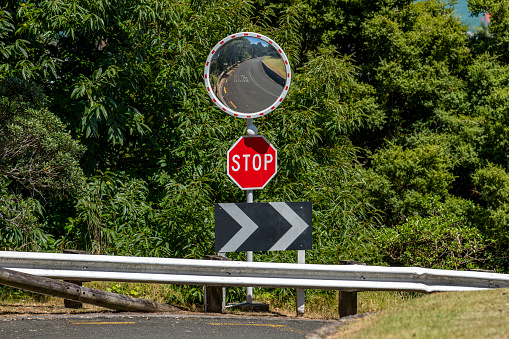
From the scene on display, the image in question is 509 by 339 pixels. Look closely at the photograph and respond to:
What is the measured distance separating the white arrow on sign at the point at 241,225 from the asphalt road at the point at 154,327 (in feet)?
2.59

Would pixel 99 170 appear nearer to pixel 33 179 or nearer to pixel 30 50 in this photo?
pixel 33 179

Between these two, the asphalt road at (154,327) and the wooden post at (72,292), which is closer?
the asphalt road at (154,327)

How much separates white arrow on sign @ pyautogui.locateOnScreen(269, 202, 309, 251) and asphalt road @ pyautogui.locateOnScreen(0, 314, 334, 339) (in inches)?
33.2

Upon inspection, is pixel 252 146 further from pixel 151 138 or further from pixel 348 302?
pixel 151 138

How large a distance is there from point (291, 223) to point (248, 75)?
199cm

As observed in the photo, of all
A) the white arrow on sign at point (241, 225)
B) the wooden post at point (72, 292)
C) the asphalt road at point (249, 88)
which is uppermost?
the asphalt road at point (249, 88)

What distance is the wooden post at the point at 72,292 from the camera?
5.27 m

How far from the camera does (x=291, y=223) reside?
250 inches

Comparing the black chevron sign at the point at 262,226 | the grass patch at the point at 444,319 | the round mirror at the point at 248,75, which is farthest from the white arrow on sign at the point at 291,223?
the grass patch at the point at 444,319

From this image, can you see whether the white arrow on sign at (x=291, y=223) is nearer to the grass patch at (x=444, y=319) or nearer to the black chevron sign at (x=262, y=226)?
the black chevron sign at (x=262, y=226)

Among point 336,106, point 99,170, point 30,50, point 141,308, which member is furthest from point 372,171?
point 141,308

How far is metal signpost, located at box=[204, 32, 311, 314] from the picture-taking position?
6.23 metres

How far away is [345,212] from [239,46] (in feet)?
14.1

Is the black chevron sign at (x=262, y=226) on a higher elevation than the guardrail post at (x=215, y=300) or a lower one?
higher
